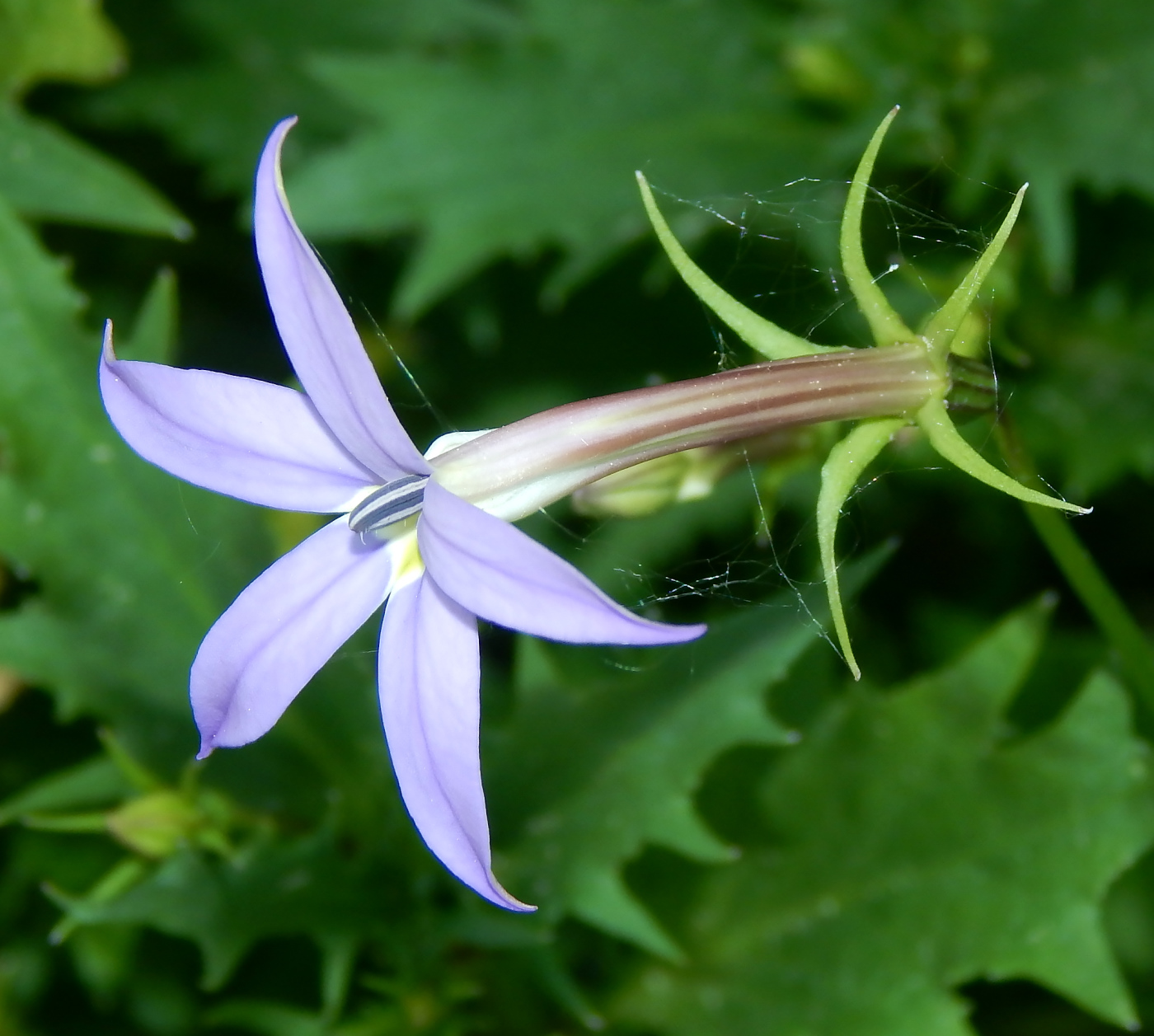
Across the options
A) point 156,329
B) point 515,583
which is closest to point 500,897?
point 515,583

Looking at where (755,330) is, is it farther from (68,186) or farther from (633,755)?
(68,186)

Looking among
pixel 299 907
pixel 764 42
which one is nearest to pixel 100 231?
pixel 764 42

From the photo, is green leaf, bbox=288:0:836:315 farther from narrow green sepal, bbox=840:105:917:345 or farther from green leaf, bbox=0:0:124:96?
narrow green sepal, bbox=840:105:917:345

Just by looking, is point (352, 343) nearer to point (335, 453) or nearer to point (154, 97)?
point (335, 453)

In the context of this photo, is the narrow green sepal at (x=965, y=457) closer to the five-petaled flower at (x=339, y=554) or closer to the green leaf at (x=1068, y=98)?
the five-petaled flower at (x=339, y=554)

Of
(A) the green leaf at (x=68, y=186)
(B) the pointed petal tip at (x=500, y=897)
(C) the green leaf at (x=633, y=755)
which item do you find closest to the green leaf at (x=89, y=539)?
(A) the green leaf at (x=68, y=186)

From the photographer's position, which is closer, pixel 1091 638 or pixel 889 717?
pixel 889 717
